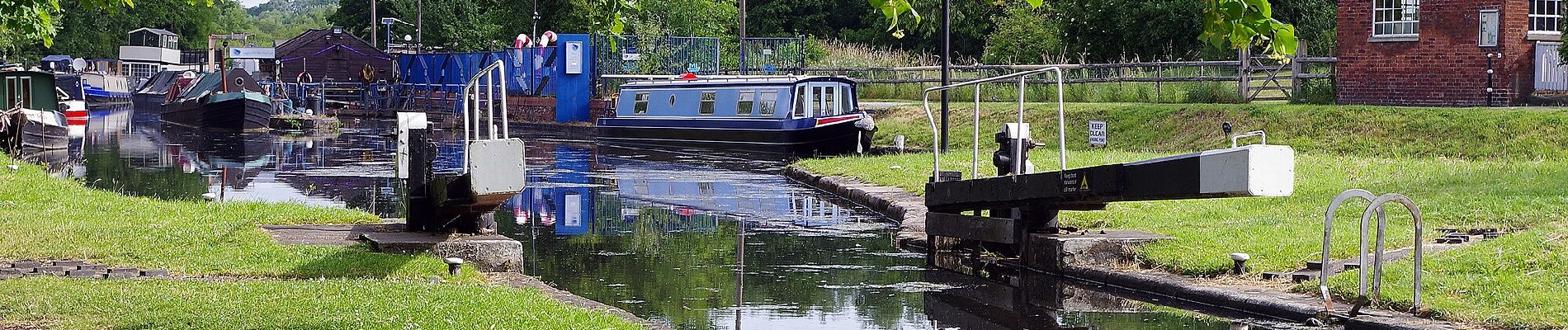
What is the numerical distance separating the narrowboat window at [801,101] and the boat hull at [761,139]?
69 centimetres

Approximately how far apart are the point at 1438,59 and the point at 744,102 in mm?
13256

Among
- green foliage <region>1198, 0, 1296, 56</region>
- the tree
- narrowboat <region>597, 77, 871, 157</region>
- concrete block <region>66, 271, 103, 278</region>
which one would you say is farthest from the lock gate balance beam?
narrowboat <region>597, 77, 871, 157</region>

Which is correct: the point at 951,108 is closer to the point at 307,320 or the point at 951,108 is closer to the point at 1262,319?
the point at 1262,319

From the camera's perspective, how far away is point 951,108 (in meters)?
33.4

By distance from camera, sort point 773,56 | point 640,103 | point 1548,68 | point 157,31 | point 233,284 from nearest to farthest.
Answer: point 233,284 → point 1548,68 → point 640,103 → point 773,56 → point 157,31

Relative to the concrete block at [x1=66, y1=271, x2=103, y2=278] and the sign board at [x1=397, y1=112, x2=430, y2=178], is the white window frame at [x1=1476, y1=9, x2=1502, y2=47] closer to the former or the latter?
the sign board at [x1=397, y1=112, x2=430, y2=178]

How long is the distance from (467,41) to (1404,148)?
44.2m

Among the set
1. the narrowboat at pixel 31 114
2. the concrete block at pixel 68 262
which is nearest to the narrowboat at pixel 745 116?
the narrowboat at pixel 31 114

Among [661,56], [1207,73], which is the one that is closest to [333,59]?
[661,56]

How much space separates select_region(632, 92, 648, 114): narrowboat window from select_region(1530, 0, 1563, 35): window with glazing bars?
1808 centimetres

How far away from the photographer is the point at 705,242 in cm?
1445

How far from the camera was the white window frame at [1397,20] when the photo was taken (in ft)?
89.2

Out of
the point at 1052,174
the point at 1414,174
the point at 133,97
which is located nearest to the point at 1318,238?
the point at 1052,174

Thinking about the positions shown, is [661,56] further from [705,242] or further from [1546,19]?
[705,242]
